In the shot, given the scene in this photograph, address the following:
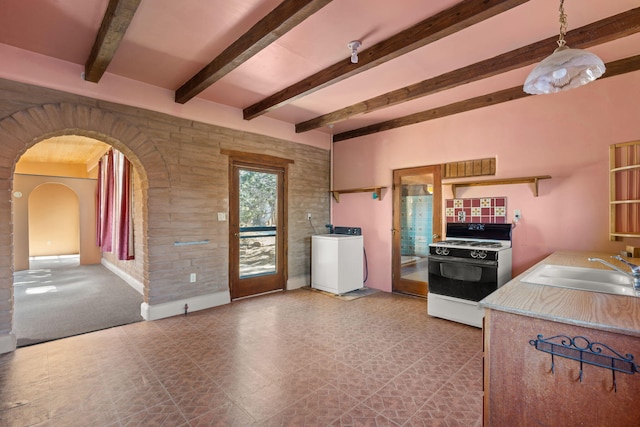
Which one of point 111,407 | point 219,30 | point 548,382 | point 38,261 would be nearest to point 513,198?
point 548,382

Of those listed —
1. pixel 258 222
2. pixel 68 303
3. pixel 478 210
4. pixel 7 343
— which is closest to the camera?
pixel 7 343

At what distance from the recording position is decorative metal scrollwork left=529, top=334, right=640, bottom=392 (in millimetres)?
1063

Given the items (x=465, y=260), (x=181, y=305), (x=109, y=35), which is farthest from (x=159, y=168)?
(x=465, y=260)

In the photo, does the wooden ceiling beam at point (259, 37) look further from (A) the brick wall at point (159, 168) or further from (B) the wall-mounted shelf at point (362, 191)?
(B) the wall-mounted shelf at point (362, 191)

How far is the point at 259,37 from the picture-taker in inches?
90.0

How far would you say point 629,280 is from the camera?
180 cm

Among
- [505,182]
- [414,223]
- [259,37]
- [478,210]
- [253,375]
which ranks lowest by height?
[253,375]

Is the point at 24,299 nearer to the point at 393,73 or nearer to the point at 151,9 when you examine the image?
the point at 151,9

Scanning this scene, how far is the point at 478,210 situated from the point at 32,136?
4.93 meters

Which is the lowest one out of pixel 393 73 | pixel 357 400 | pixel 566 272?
pixel 357 400

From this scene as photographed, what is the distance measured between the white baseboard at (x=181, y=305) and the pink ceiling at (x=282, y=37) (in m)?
2.64

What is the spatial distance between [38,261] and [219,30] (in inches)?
357

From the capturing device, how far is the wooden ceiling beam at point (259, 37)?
1984mm

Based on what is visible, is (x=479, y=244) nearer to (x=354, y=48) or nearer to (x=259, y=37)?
(x=354, y=48)
